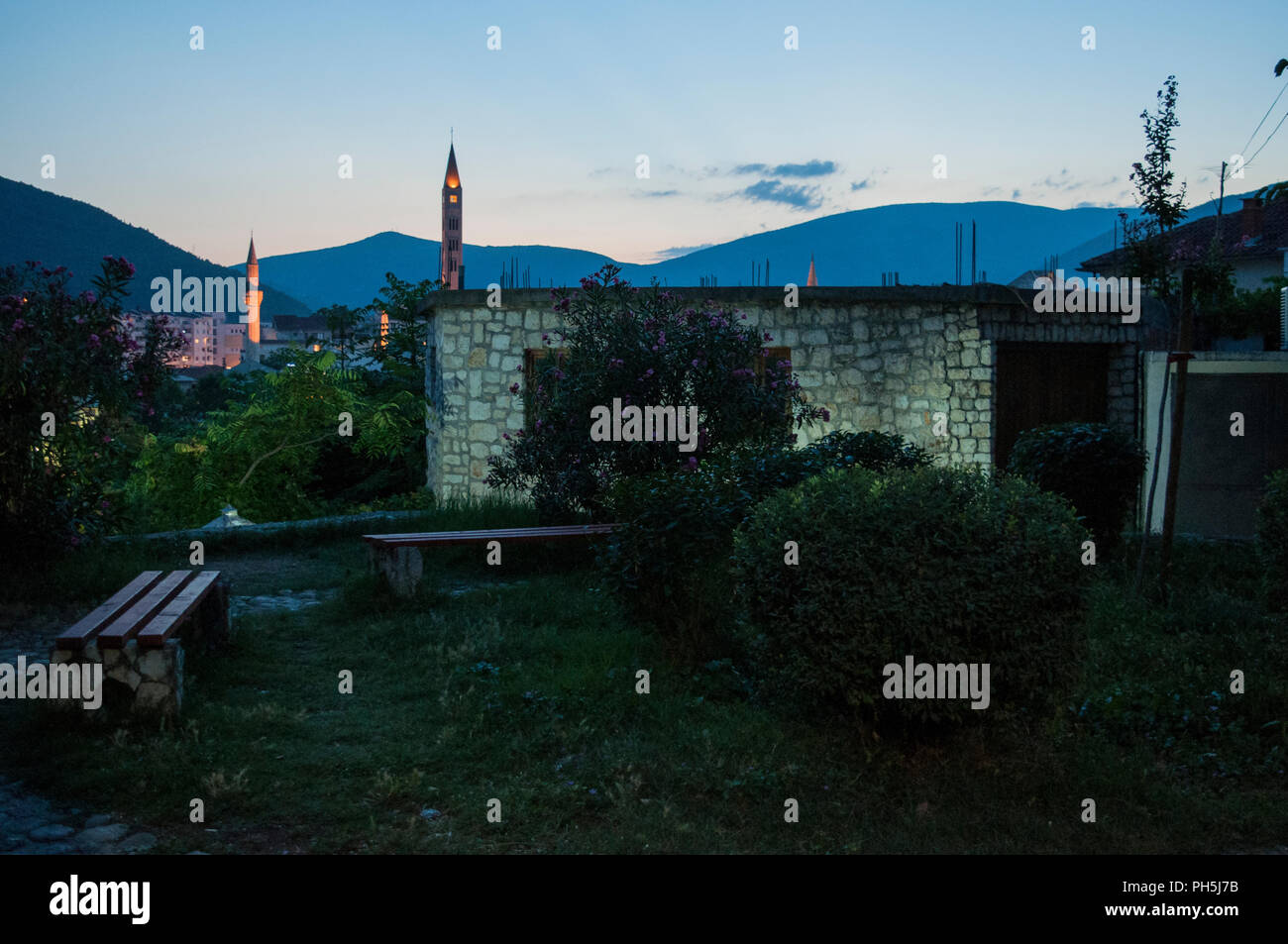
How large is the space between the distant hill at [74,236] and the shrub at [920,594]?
65644 mm

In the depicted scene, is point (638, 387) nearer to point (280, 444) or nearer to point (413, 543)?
point (413, 543)

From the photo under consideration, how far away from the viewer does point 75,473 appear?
8148mm

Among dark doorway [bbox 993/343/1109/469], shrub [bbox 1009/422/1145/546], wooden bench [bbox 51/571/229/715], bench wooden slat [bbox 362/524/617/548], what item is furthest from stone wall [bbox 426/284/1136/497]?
wooden bench [bbox 51/571/229/715]

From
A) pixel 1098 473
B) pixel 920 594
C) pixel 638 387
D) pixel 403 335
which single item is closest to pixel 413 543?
pixel 638 387

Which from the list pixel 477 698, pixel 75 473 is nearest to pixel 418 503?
pixel 75 473

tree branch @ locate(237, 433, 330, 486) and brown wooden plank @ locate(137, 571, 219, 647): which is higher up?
tree branch @ locate(237, 433, 330, 486)

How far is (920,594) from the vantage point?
390 centimetres

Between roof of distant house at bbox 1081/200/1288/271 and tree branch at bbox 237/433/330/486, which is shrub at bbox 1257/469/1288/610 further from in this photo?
roof of distant house at bbox 1081/200/1288/271

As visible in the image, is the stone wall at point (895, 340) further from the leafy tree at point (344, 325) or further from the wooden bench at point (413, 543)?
the leafy tree at point (344, 325)

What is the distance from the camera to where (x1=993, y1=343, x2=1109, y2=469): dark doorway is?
11.5 meters

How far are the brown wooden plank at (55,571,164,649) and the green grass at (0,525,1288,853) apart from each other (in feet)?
1.23

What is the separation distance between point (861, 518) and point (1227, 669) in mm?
2993

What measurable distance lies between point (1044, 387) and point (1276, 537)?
5.99m
